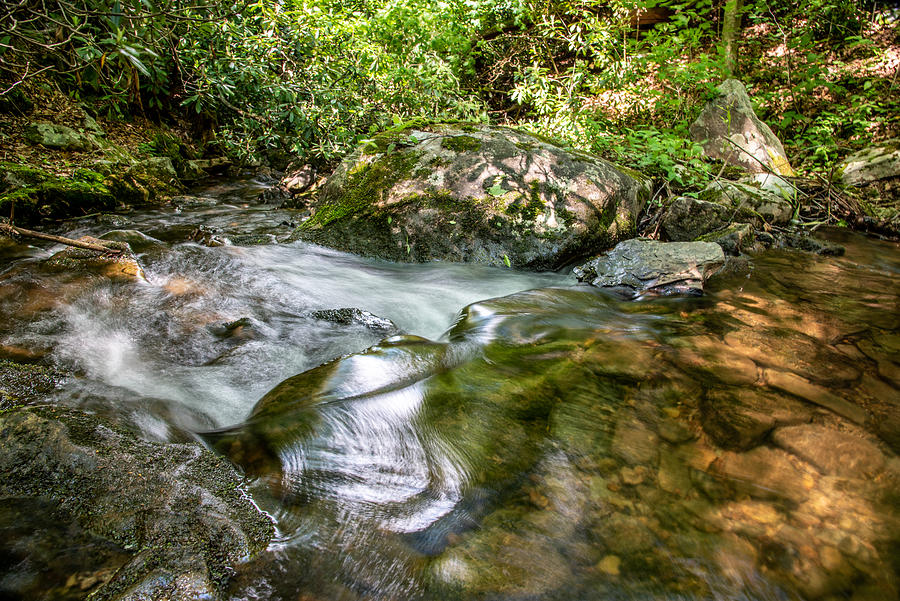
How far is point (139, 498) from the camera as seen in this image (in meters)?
1.31

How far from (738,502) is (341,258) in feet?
12.4

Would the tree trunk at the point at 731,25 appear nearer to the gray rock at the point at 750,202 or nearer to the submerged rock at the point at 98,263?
the gray rock at the point at 750,202

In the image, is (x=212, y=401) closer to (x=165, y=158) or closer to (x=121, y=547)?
(x=121, y=547)

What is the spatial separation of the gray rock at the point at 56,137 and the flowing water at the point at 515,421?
3046 mm

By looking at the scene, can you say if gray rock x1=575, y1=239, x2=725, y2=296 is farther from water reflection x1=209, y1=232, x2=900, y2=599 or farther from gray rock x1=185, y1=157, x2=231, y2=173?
gray rock x1=185, y1=157, x2=231, y2=173

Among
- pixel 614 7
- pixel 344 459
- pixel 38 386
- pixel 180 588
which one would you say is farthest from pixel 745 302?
pixel 614 7

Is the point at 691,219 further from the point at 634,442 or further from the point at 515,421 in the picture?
the point at 515,421

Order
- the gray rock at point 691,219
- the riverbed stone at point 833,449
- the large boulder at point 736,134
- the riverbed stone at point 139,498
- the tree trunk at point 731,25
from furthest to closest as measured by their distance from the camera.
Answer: the tree trunk at point 731,25
the large boulder at point 736,134
the gray rock at point 691,219
the riverbed stone at point 833,449
the riverbed stone at point 139,498

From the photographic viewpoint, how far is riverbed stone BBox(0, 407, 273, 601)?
112 cm

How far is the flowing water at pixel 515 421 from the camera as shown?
137 cm

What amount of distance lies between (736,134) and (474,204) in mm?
5898

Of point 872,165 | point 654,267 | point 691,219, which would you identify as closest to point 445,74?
point 691,219

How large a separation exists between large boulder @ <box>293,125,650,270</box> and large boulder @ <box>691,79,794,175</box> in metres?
3.98

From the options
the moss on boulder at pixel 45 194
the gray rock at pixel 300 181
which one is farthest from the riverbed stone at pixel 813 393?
the gray rock at pixel 300 181
